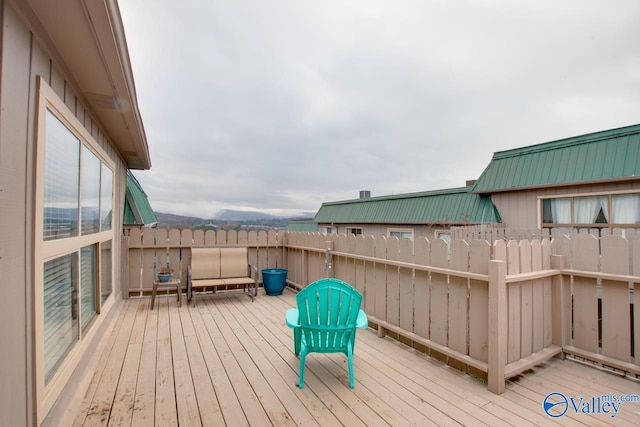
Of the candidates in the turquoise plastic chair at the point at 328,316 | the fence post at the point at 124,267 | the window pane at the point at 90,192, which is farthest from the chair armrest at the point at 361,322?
the fence post at the point at 124,267

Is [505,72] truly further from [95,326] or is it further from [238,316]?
[95,326]

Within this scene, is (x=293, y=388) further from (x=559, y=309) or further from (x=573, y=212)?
(x=573, y=212)

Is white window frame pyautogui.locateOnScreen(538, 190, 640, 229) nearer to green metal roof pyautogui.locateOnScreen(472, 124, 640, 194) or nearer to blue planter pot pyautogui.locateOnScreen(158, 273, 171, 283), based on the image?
green metal roof pyautogui.locateOnScreen(472, 124, 640, 194)

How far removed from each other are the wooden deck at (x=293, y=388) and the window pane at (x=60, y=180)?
1340mm

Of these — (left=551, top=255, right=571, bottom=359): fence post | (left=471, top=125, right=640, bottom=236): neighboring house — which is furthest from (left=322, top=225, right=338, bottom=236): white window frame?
(left=551, top=255, right=571, bottom=359): fence post

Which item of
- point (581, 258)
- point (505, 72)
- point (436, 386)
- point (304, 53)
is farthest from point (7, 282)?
point (505, 72)

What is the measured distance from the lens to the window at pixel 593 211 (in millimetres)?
5969

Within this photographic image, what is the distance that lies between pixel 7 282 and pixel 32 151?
2.28ft

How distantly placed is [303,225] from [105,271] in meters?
14.6

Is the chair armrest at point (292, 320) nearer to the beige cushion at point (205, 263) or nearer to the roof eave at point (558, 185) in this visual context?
the beige cushion at point (205, 263)

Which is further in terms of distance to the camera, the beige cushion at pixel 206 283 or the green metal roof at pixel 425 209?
the green metal roof at pixel 425 209

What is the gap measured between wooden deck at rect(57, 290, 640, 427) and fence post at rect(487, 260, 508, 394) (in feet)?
0.43


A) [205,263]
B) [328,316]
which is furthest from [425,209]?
[328,316]

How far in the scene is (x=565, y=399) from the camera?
7.59 ft
